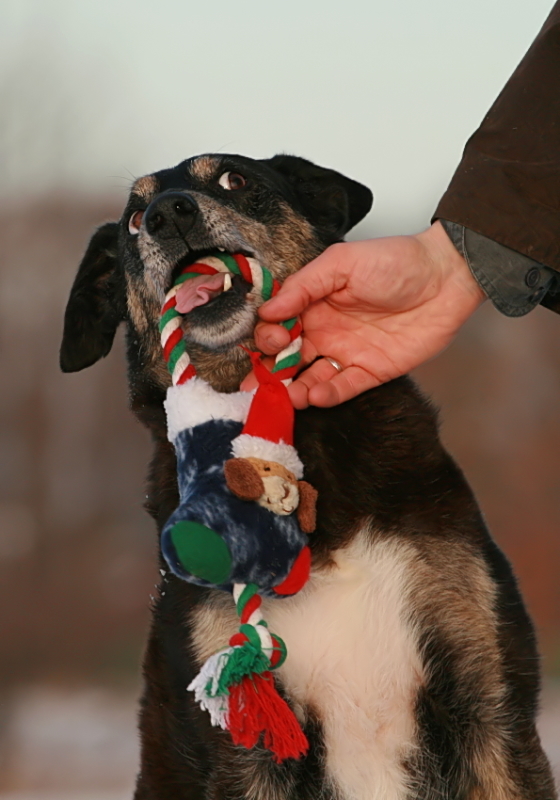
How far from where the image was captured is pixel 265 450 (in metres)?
2.04

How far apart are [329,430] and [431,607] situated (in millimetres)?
503

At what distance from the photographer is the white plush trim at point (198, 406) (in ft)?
6.94

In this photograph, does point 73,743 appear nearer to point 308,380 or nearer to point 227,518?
point 308,380

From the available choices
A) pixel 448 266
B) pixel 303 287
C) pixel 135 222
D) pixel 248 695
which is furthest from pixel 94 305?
pixel 248 695

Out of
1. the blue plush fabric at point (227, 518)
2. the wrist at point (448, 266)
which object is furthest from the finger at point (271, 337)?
the wrist at point (448, 266)

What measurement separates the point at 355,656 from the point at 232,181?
4.54 ft

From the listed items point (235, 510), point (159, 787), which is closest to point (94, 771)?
point (159, 787)

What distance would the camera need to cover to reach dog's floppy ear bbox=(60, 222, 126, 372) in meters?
2.90

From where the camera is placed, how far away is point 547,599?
8.41 meters

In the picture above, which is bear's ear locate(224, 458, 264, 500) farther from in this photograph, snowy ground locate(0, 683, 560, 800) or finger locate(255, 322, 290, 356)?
snowy ground locate(0, 683, 560, 800)

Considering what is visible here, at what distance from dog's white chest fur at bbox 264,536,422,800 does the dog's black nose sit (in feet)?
2.94

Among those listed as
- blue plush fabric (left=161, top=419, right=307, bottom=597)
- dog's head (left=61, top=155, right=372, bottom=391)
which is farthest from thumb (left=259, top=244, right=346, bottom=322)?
blue plush fabric (left=161, top=419, right=307, bottom=597)

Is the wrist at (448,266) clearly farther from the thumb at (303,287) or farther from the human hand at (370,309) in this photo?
the thumb at (303,287)

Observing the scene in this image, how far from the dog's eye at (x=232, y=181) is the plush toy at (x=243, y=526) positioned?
71 centimetres
